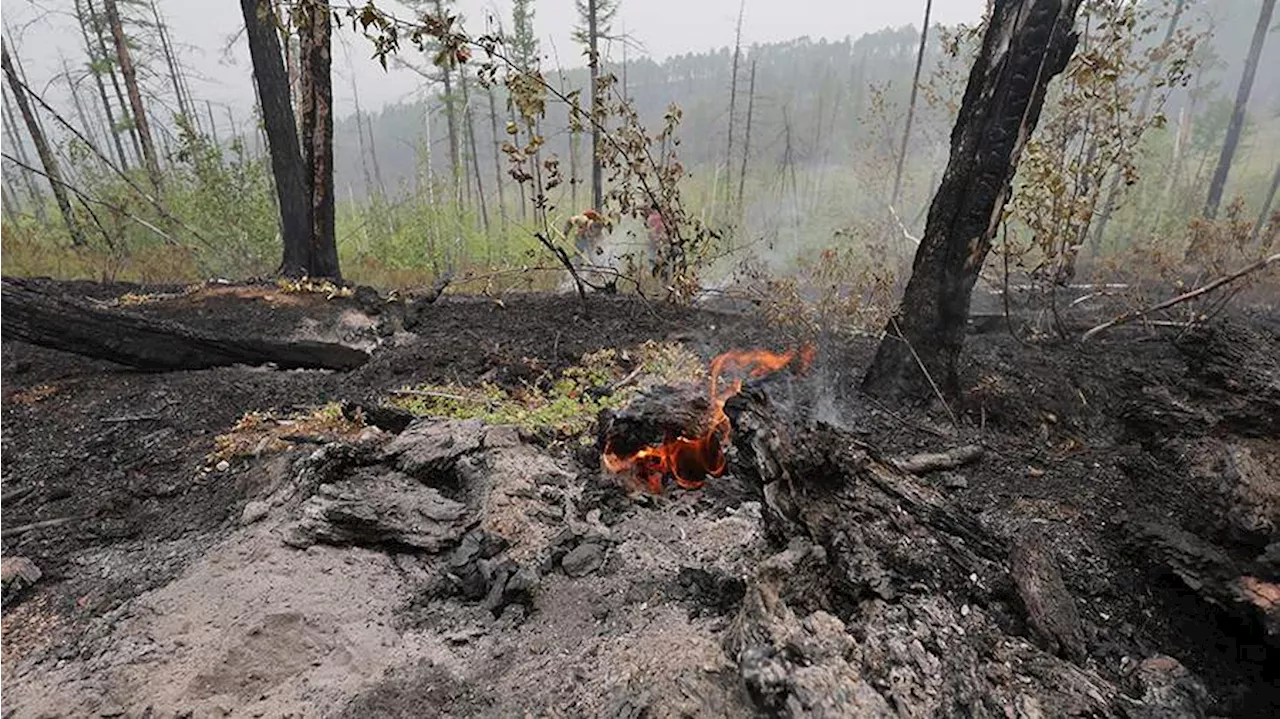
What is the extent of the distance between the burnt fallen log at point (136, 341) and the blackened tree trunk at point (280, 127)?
9.83 ft

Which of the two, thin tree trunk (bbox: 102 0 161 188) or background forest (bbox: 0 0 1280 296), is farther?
thin tree trunk (bbox: 102 0 161 188)

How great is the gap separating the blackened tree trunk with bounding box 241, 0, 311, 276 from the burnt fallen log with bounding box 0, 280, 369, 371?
300 cm

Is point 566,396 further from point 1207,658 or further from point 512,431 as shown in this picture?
point 1207,658

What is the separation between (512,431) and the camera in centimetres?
396

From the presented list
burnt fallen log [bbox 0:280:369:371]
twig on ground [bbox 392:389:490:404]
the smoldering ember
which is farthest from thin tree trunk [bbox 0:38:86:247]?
twig on ground [bbox 392:389:490:404]

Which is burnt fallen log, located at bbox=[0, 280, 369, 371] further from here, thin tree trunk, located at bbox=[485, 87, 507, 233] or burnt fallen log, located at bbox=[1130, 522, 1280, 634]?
burnt fallen log, located at bbox=[1130, 522, 1280, 634]

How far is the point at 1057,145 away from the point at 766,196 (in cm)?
3623

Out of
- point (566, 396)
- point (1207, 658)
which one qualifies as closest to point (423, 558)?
point (566, 396)

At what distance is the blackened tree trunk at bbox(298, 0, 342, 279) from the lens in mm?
7066

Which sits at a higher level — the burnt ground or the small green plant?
the burnt ground

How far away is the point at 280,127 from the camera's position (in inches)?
300

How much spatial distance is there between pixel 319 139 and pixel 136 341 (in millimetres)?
3687

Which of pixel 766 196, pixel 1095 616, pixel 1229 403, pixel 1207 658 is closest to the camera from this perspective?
pixel 1207 658

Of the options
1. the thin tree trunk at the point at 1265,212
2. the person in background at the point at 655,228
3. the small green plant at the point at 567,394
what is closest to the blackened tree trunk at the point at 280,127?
the small green plant at the point at 567,394
